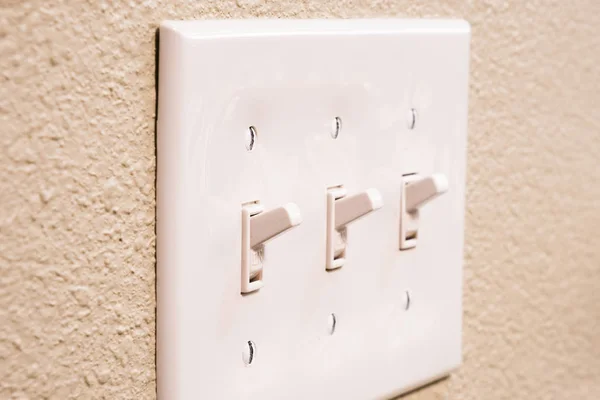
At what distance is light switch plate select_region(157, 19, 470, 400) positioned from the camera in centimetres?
36

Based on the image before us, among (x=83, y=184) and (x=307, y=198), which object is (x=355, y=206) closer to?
(x=307, y=198)

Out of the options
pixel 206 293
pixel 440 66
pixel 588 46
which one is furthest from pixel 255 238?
pixel 588 46

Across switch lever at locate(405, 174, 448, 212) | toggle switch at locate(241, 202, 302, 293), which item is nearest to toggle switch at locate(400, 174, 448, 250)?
switch lever at locate(405, 174, 448, 212)

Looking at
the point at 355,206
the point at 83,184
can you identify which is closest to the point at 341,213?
the point at 355,206

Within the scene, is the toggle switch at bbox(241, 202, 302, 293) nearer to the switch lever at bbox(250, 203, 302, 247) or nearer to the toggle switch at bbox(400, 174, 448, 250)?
the switch lever at bbox(250, 203, 302, 247)

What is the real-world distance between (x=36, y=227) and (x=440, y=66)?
239mm

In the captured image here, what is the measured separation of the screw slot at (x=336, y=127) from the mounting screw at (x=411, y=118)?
53mm

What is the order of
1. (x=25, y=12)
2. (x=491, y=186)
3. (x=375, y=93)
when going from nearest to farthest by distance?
(x=25, y=12), (x=375, y=93), (x=491, y=186)

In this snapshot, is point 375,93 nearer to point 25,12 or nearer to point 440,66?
point 440,66

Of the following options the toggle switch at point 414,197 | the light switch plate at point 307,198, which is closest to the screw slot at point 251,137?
the light switch plate at point 307,198

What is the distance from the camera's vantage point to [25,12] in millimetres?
306

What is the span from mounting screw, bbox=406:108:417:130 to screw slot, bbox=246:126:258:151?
0.11 meters

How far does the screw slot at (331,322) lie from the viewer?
430mm

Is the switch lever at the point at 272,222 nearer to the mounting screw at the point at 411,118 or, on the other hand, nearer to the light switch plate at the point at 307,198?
the light switch plate at the point at 307,198
